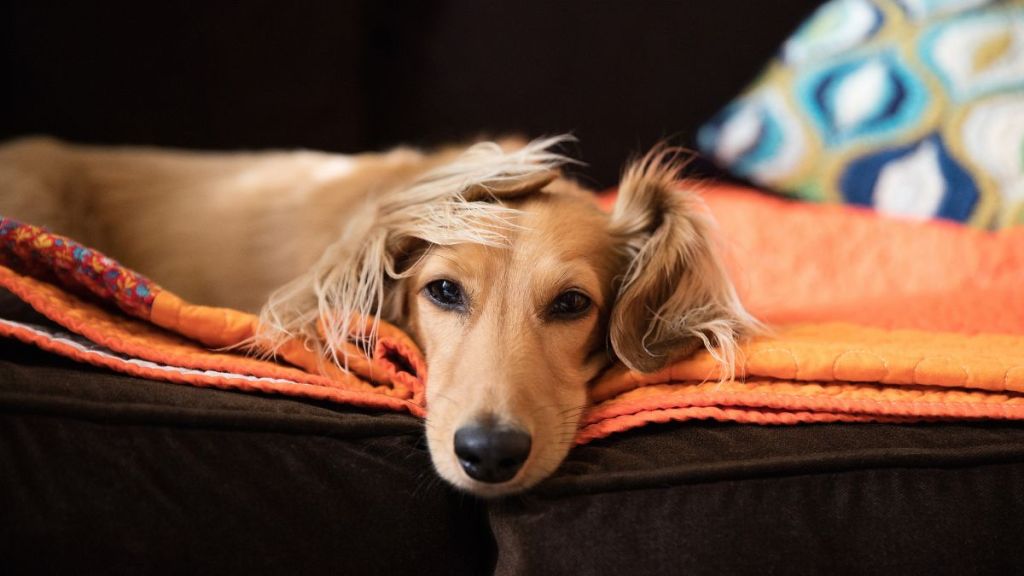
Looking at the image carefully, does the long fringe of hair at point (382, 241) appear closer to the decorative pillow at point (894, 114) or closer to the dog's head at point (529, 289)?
the dog's head at point (529, 289)

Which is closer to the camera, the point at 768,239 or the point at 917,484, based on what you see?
the point at 917,484

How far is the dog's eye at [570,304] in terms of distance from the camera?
1601 millimetres

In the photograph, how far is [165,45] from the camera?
115 inches

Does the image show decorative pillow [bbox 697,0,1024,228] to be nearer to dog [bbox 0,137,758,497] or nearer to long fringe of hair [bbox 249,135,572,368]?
dog [bbox 0,137,758,497]

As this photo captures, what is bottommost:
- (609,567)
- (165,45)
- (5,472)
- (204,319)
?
(609,567)

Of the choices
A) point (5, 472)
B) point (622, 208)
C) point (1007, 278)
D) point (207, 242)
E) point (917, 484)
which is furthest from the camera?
point (207, 242)

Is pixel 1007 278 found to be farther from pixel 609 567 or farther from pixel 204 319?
pixel 204 319

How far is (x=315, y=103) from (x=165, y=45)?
573mm

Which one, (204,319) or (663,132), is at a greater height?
(663,132)

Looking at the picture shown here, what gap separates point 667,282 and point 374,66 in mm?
1897

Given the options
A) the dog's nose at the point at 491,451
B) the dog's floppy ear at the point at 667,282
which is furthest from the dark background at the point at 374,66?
the dog's nose at the point at 491,451

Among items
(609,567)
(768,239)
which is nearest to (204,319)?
(609,567)

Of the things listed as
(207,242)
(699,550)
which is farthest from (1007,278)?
(207,242)

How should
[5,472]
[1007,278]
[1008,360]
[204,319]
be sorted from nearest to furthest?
[5,472] → [1008,360] → [204,319] → [1007,278]
